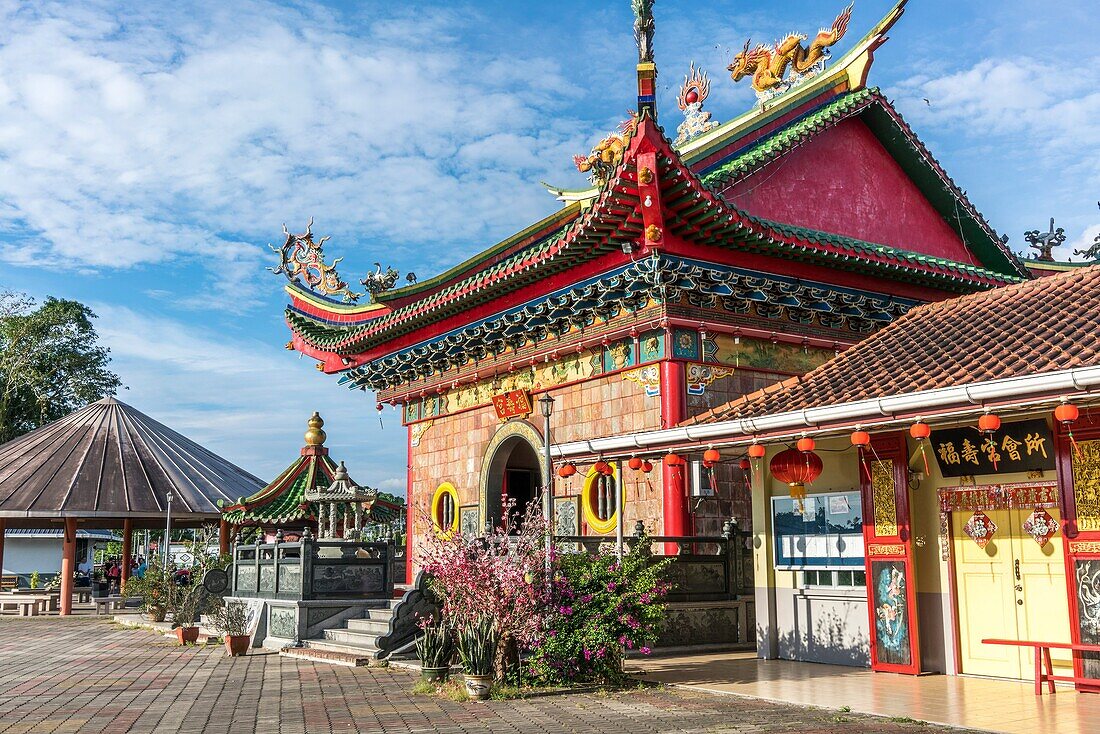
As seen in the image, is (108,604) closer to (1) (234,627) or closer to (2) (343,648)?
(1) (234,627)

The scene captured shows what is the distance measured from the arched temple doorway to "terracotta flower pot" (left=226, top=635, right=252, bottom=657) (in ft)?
14.5

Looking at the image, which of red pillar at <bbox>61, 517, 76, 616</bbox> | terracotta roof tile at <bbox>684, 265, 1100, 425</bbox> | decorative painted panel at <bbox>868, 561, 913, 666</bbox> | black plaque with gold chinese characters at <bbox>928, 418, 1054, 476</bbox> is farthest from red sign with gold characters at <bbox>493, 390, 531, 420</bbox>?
red pillar at <bbox>61, 517, 76, 616</bbox>

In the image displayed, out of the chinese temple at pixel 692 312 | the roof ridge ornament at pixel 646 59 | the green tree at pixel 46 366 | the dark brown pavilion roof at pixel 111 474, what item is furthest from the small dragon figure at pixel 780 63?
the green tree at pixel 46 366

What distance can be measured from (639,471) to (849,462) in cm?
343

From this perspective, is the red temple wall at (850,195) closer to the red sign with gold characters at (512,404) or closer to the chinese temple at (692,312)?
the chinese temple at (692,312)

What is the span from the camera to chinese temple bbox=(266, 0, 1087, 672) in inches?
474

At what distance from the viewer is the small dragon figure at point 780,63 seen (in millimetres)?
16656

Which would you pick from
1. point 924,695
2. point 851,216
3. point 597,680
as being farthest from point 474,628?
point 851,216

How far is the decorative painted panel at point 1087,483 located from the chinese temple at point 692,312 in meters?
1.60

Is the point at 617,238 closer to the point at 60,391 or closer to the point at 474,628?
the point at 474,628

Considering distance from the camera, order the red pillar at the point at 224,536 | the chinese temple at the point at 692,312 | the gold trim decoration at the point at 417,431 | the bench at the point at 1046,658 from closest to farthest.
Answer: the bench at the point at 1046,658 → the chinese temple at the point at 692,312 → the gold trim decoration at the point at 417,431 → the red pillar at the point at 224,536

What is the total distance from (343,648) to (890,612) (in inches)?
282

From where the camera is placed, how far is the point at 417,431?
1970 cm

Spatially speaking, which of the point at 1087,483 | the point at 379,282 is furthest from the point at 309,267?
the point at 1087,483
